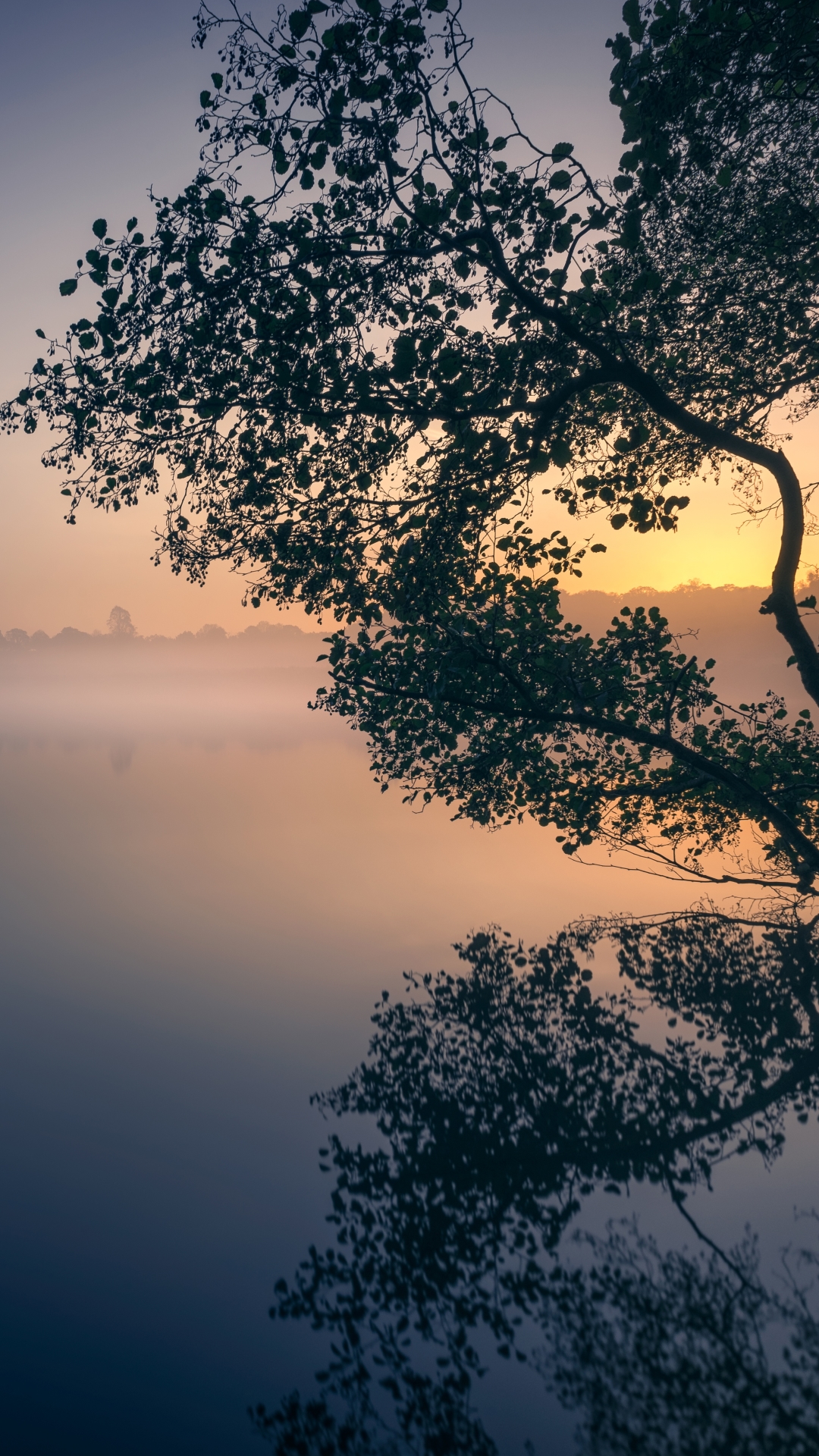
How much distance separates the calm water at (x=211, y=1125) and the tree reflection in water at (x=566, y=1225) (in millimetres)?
251

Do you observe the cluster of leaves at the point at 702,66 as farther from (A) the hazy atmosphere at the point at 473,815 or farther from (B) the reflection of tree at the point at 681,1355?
(B) the reflection of tree at the point at 681,1355

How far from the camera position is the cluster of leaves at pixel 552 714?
38.0 ft

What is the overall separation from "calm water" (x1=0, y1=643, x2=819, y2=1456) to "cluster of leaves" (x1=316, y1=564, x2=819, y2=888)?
716cm

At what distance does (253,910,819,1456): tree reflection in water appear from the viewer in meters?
9.41

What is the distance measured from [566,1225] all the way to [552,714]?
880 centimetres

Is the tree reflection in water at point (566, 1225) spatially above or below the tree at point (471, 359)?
below

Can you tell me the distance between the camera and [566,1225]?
13.5 metres

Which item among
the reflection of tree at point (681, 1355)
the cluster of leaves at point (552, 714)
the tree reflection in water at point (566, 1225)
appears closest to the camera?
the reflection of tree at point (681, 1355)

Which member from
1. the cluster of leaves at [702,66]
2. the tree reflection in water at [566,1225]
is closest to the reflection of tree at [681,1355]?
the tree reflection in water at [566,1225]

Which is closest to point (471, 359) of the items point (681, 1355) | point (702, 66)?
point (702, 66)

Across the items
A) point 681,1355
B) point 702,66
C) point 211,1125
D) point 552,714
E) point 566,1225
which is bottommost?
point 681,1355

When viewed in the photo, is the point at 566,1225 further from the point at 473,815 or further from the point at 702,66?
the point at 702,66

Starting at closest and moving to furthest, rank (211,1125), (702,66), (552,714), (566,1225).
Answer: (702,66) → (552,714) → (566,1225) → (211,1125)

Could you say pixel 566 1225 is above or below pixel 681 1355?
above
